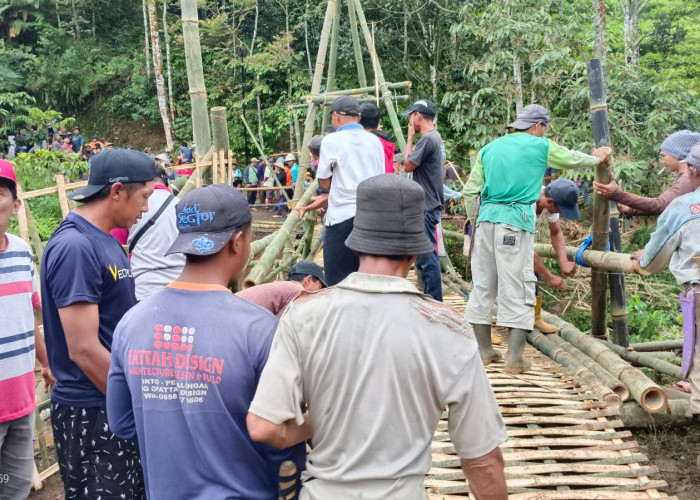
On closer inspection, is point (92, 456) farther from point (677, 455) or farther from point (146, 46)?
point (146, 46)

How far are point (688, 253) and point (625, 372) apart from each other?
1.15m

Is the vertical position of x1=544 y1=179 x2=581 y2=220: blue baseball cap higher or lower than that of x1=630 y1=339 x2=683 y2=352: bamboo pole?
higher

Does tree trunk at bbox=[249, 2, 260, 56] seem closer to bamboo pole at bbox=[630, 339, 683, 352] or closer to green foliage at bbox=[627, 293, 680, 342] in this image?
green foliage at bbox=[627, 293, 680, 342]

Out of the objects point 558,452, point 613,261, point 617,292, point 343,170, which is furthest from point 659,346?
point 343,170

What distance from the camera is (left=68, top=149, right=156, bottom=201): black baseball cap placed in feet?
8.02

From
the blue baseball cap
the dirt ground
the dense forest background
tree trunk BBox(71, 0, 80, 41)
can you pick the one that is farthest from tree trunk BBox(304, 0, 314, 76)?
the dirt ground

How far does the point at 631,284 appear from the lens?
9922mm

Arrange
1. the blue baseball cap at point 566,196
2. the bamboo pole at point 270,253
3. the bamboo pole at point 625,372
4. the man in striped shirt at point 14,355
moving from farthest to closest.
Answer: the blue baseball cap at point 566,196, the bamboo pole at point 270,253, the bamboo pole at point 625,372, the man in striped shirt at point 14,355

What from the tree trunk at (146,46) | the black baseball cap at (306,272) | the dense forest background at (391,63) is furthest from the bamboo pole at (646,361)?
the tree trunk at (146,46)

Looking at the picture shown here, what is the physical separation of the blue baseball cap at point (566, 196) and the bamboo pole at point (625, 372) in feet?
3.33

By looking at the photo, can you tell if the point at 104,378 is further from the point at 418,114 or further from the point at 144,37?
the point at 144,37

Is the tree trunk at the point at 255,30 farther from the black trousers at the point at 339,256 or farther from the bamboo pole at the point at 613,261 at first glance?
the bamboo pole at the point at 613,261

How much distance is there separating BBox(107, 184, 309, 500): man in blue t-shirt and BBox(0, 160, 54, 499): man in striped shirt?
1.18 metres

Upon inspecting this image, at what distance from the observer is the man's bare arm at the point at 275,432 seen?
5.20 feet
